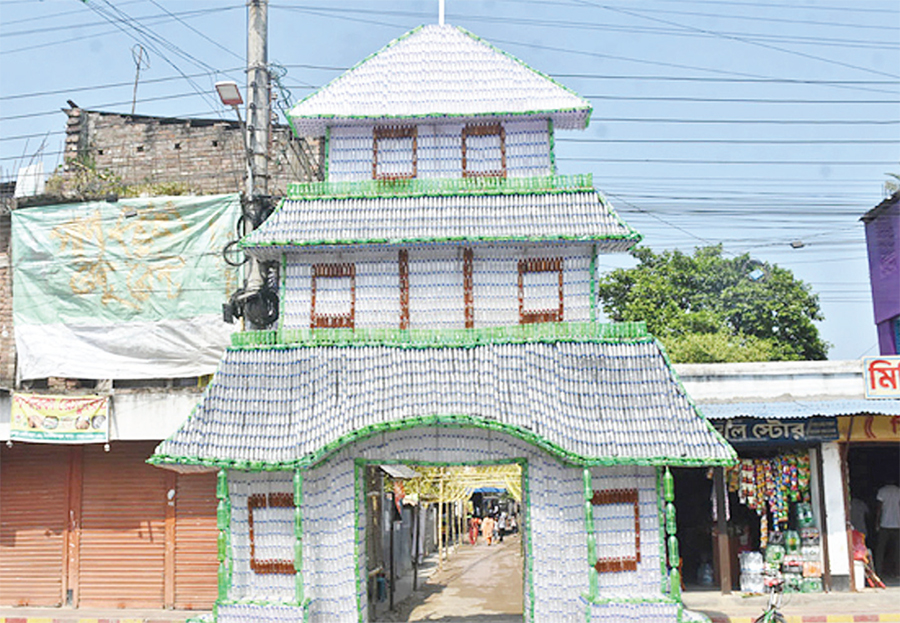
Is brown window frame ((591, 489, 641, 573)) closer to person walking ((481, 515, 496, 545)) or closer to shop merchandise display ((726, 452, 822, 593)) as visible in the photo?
shop merchandise display ((726, 452, 822, 593))

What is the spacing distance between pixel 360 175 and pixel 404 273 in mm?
2289


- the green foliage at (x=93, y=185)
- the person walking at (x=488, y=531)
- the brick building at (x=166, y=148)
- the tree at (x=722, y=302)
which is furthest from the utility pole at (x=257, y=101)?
the person walking at (x=488, y=531)

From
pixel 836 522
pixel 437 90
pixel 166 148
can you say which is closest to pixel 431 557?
pixel 836 522

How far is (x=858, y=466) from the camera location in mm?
21328

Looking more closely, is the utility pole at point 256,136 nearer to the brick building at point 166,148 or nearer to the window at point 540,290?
the window at point 540,290

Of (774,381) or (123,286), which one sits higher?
(123,286)

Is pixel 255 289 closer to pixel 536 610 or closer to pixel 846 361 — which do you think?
pixel 536 610

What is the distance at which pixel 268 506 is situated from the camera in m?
13.7

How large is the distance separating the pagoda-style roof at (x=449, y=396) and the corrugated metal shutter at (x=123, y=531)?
657 centimetres

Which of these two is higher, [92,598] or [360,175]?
[360,175]

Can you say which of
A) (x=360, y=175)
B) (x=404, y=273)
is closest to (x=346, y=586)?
(x=404, y=273)

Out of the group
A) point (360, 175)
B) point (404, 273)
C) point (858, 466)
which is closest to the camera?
point (404, 273)

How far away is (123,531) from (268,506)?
7.14 m

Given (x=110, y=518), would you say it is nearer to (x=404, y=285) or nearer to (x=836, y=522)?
(x=404, y=285)
